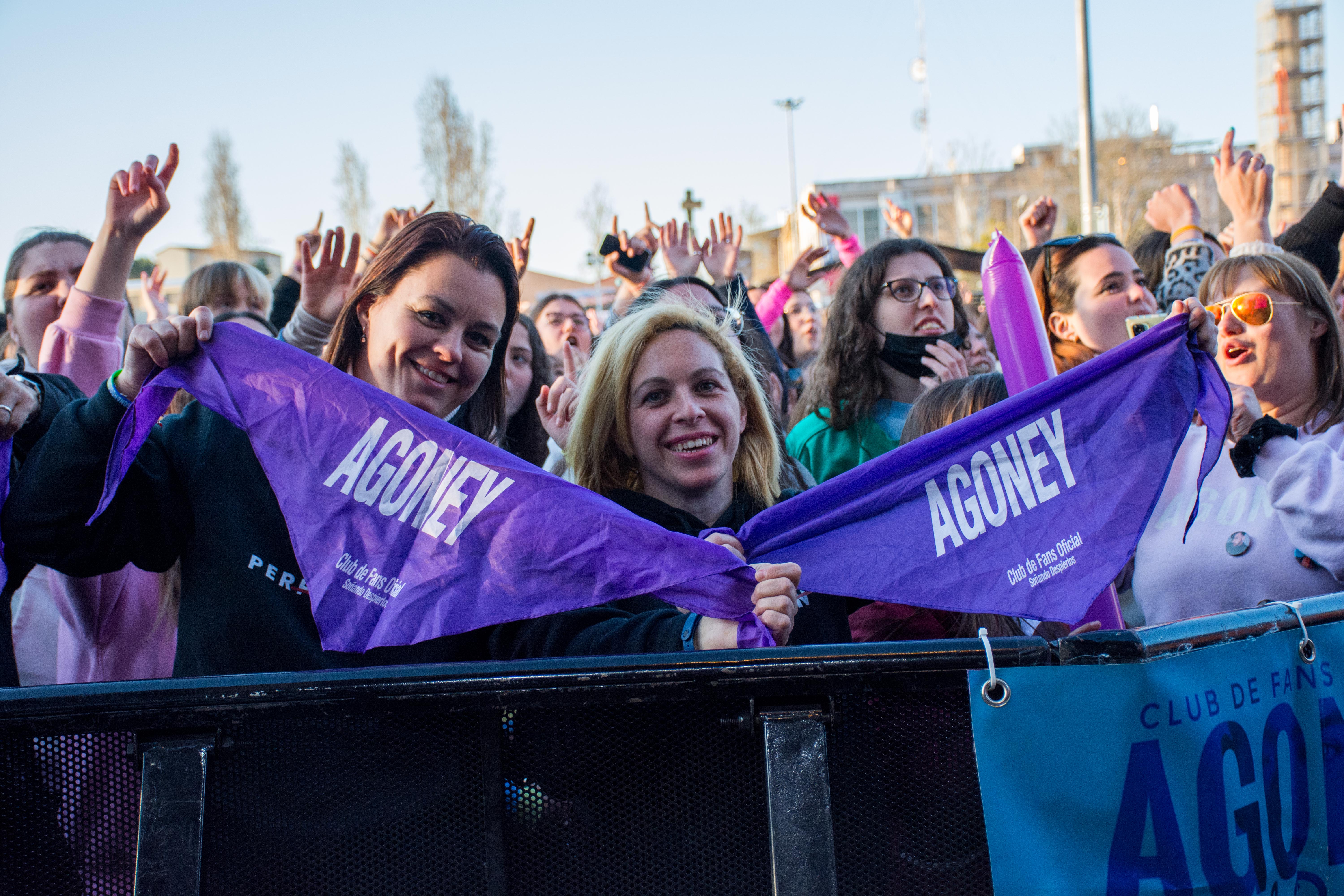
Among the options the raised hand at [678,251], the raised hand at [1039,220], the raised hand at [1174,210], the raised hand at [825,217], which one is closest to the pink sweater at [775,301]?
the raised hand at [825,217]

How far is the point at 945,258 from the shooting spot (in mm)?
4355

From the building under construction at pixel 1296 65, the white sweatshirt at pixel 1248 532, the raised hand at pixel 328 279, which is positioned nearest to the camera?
the white sweatshirt at pixel 1248 532

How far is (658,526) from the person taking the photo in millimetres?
1925

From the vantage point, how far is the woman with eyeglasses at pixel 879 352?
12.8 feet

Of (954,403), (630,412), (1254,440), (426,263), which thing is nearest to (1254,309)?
(1254,440)

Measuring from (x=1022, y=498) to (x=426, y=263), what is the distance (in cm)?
143

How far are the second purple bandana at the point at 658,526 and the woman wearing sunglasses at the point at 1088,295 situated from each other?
1.92m

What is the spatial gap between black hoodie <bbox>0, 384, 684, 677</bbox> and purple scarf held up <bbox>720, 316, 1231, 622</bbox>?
0.41 meters

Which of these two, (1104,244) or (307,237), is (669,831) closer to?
(307,237)

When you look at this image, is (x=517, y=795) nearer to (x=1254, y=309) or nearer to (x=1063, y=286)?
(x=1254, y=309)

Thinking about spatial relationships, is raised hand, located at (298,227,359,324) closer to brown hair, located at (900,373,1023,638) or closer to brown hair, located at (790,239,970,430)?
brown hair, located at (790,239,970,430)

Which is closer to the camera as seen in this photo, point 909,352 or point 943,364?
point 943,364

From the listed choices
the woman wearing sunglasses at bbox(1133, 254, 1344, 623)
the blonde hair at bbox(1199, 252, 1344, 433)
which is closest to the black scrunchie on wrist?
the woman wearing sunglasses at bbox(1133, 254, 1344, 623)

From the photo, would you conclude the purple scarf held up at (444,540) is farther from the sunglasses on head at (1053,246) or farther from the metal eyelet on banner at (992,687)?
the sunglasses on head at (1053,246)
